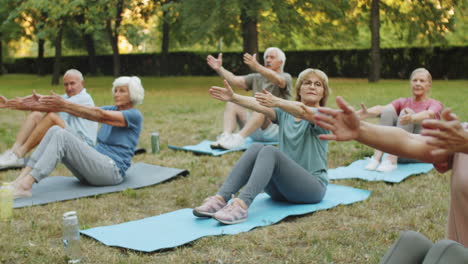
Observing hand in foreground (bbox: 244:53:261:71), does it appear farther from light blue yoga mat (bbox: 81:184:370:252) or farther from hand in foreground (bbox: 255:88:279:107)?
hand in foreground (bbox: 255:88:279:107)

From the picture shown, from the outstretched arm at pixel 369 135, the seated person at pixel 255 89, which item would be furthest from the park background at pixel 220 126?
the outstretched arm at pixel 369 135

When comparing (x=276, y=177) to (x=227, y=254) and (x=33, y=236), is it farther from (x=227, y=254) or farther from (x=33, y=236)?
(x=33, y=236)

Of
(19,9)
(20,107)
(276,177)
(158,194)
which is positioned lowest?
(158,194)

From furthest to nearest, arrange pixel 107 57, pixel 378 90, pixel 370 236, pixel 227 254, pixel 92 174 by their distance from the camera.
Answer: pixel 107 57
pixel 378 90
pixel 92 174
pixel 370 236
pixel 227 254

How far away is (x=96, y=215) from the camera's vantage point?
4.70 metres

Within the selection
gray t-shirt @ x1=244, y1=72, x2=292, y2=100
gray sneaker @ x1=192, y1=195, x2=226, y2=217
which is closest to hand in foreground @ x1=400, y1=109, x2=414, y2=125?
gray t-shirt @ x1=244, y1=72, x2=292, y2=100

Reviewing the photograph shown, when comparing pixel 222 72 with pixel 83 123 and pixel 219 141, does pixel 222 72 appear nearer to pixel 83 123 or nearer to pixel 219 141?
pixel 219 141

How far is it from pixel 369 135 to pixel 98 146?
399 cm

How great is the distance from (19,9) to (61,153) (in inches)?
583

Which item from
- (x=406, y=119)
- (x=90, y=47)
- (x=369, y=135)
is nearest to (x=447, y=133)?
(x=369, y=135)

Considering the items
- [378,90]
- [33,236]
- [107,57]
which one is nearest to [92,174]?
[33,236]

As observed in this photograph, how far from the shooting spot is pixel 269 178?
4.30 meters

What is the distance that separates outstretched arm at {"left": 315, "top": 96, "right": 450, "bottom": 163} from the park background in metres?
1.43

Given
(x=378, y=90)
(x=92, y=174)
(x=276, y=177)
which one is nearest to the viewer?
(x=276, y=177)
